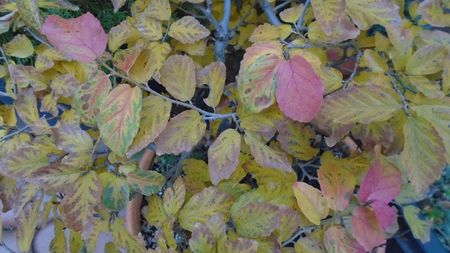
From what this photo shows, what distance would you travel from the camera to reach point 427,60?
0.61m

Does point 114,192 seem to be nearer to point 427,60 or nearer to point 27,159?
point 27,159

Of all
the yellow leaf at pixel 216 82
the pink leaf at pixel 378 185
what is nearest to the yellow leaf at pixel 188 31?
the yellow leaf at pixel 216 82

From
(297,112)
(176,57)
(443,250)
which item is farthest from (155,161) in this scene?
(443,250)

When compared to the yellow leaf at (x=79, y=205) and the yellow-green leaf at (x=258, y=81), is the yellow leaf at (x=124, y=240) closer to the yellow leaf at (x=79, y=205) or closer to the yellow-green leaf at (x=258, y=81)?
the yellow leaf at (x=79, y=205)

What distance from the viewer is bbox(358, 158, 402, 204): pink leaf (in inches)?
22.3

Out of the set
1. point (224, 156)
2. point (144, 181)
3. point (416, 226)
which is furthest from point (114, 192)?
point (416, 226)

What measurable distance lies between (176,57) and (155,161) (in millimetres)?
433

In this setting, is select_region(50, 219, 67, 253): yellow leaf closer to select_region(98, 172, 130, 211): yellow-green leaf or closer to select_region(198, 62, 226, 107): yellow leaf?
select_region(98, 172, 130, 211): yellow-green leaf

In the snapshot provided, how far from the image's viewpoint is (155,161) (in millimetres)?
1005

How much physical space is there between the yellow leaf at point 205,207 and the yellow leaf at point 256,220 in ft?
0.12

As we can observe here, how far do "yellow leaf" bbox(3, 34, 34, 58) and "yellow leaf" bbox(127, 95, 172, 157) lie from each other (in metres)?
0.29

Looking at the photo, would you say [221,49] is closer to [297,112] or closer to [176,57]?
[176,57]

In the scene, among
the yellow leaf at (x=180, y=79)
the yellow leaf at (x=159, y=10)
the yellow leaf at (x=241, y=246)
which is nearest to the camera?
the yellow leaf at (x=241, y=246)

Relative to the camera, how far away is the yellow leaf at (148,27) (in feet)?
2.33
